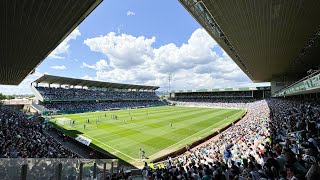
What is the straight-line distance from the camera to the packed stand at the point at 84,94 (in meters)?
57.1

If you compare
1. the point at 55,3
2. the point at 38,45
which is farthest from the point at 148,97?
the point at 55,3

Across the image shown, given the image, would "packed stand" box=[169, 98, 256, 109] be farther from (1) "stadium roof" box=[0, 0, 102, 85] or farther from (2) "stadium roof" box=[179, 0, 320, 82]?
(1) "stadium roof" box=[0, 0, 102, 85]

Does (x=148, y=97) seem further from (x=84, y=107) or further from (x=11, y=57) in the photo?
(x=11, y=57)

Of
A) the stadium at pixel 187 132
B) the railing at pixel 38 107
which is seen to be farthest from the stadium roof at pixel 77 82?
the stadium at pixel 187 132

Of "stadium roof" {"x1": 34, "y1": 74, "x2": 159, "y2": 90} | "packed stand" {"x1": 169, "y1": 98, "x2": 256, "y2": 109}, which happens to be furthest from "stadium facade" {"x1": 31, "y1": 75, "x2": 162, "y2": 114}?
"packed stand" {"x1": 169, "y1": 98, "x2": 256, "y2": 109}

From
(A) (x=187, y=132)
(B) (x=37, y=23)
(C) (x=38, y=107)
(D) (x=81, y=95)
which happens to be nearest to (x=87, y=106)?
(D) (x=81, y=95)

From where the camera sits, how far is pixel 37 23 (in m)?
11.8

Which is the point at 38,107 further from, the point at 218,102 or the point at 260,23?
the point at 218,102

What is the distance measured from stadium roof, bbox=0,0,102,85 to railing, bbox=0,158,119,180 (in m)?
7.05

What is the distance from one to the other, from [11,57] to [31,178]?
16681 mm

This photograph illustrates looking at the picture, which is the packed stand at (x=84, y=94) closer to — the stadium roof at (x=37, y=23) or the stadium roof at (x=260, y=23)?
the stadium roof at (x=37, y=23)

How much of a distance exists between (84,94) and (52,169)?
62676 millimetres

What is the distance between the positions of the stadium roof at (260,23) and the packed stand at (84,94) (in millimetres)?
50802

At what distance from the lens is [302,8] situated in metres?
11.9
